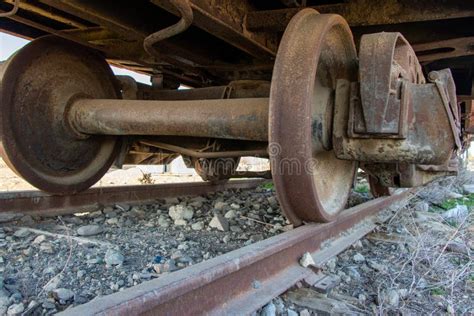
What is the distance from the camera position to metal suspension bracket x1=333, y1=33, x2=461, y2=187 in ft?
5.87

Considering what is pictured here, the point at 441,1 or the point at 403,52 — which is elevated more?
the point at 441,1

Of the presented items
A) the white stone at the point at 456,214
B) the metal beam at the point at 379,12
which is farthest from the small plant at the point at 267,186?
the metal beam at the point at 379,12

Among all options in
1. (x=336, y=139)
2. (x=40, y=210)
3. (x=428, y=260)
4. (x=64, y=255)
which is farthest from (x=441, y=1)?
(x=40, y=210)

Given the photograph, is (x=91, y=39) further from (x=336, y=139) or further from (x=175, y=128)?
(x=336, y=139)

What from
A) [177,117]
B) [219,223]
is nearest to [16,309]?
[177,117]

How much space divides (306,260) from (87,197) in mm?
1906

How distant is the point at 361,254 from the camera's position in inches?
88.8

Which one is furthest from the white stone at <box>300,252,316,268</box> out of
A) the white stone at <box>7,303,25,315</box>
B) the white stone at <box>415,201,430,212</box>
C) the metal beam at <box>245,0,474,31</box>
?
the white stone at <box>415,201,430,212</box>

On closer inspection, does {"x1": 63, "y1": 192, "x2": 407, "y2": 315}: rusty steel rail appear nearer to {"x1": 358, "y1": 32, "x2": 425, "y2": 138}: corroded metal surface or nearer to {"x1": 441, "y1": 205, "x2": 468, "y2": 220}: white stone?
{"x1": 358, "y1": 32, "x2": 425, "y2": 138}: corroded metal surface

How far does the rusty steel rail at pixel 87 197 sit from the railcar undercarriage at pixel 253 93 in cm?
13

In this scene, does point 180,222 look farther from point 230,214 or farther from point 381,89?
point 381,89

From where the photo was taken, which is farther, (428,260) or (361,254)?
(361,254)

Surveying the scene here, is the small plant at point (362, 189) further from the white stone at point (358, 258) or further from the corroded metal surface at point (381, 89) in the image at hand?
the corroded metal surface at point (381, 89)

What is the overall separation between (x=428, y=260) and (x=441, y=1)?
1.53m
